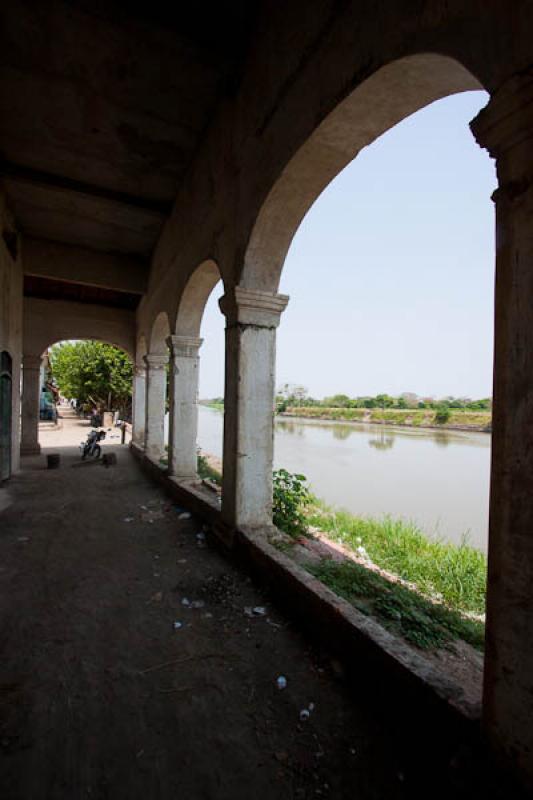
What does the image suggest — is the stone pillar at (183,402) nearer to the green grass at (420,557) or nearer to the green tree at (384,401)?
the green grass at (420,557)

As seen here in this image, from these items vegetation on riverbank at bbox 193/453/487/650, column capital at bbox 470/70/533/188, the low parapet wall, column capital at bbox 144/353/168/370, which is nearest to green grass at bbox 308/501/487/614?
vegetation on riverbank at bbox 193/453/487/650

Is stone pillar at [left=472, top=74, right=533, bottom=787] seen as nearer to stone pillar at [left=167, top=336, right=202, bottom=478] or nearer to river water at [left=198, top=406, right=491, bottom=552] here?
stone pillar at [left=167, top=336, right=202, bottom=478]

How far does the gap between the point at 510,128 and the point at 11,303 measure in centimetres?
747

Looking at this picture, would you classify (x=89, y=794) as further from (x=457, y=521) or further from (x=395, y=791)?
(x=457, y=521)

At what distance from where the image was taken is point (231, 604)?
267 centimetres

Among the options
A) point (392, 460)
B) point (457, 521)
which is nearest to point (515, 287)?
point (457, 521)

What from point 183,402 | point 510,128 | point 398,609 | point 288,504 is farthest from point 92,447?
point 510,128

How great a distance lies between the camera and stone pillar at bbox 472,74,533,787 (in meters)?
1.18

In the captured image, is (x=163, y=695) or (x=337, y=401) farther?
(x=337, y=401)

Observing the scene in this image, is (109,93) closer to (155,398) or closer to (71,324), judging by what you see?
(155,398)

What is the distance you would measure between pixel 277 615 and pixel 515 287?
235cm

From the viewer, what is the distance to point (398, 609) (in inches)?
97.4

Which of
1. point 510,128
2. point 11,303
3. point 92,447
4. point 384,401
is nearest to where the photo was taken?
point 510,128

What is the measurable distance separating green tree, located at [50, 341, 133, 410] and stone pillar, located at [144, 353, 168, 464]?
1187 centimetres
